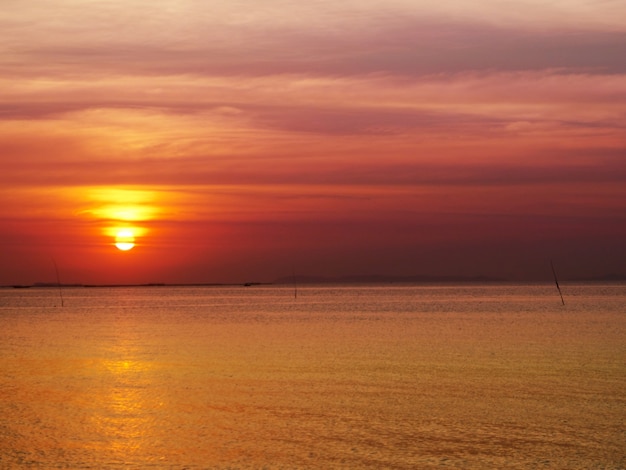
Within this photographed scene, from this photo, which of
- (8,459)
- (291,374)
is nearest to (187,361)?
(291,374)

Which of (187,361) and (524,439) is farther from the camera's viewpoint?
(187,361)

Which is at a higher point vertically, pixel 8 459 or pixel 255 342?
pixel 255 342

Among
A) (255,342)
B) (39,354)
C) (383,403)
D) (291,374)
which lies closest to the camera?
(383,403)

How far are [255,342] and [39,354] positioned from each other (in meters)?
9.43

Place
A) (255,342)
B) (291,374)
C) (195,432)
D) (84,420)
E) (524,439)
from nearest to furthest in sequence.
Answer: (524,439), (195,432), (84,420), (291,374), (255,342)

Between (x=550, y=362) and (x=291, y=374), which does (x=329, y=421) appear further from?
(x=550, y=362)

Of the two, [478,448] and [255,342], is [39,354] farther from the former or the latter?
[478,448]

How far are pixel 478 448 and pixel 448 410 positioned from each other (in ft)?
12.4

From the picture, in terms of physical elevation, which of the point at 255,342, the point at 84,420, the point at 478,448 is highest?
→ the point at 255,342

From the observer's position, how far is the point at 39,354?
33562 mm

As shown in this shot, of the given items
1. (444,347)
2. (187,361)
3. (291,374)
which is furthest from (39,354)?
(444,347)

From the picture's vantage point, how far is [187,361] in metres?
29.8

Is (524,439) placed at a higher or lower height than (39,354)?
lower

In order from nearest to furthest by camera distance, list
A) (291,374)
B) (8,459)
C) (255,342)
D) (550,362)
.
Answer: (8,459), (291,374), (550,362), (255,342)
